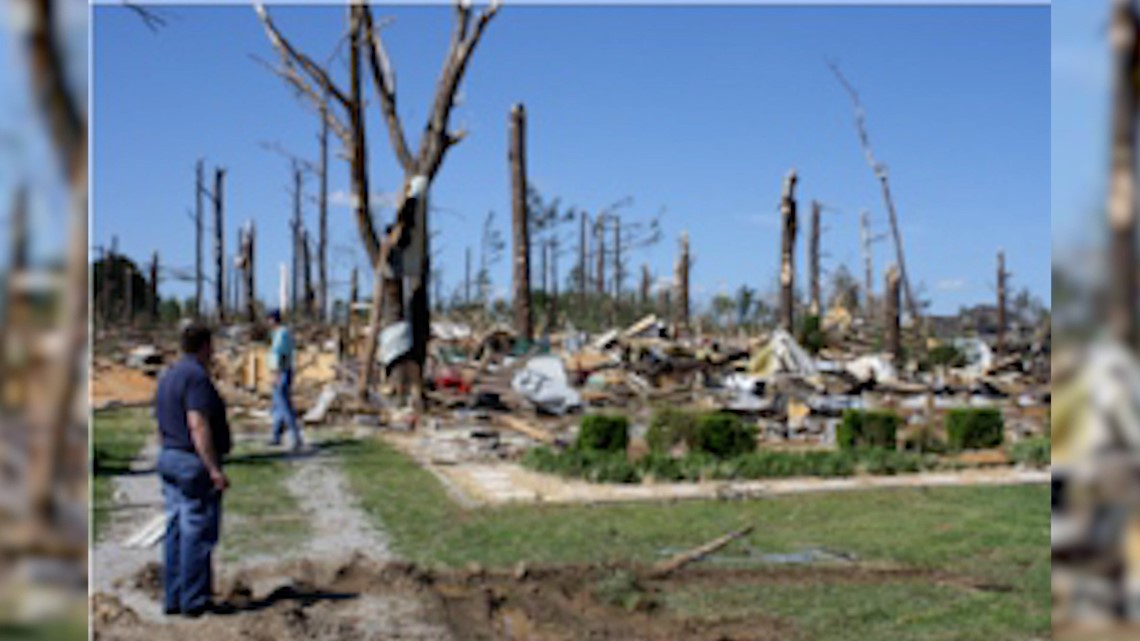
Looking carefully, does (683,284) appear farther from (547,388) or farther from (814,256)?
(547,388)

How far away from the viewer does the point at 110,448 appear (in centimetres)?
1396

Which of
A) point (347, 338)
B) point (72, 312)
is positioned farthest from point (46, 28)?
point (347, 338)

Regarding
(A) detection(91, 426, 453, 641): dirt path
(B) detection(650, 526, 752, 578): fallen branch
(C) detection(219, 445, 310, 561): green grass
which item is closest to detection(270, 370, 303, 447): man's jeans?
(C) detection(219, 445, 310, 561): green grass

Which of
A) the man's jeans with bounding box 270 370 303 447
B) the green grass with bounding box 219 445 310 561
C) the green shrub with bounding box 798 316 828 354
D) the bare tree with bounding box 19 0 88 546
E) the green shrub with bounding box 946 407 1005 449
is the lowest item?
the green grass with bounding box 219 445 310 561

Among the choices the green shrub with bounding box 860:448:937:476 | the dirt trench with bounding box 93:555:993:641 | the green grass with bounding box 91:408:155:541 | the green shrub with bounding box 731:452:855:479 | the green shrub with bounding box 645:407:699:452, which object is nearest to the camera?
the dirt trench with bounding box 93:555:993:641

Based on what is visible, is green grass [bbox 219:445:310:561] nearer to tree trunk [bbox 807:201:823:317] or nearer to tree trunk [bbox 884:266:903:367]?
tree trunk [bbox 884:266:903:367]

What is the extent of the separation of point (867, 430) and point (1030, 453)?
169 centimetres

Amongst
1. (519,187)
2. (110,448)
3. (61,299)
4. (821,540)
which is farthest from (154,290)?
(61,299)

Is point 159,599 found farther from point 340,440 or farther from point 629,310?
point 629,310

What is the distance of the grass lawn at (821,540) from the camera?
646cm

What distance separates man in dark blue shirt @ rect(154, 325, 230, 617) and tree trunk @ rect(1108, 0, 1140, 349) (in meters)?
5.99

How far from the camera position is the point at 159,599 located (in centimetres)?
705

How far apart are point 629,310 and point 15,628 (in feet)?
124

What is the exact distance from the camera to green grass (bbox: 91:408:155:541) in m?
9.91
